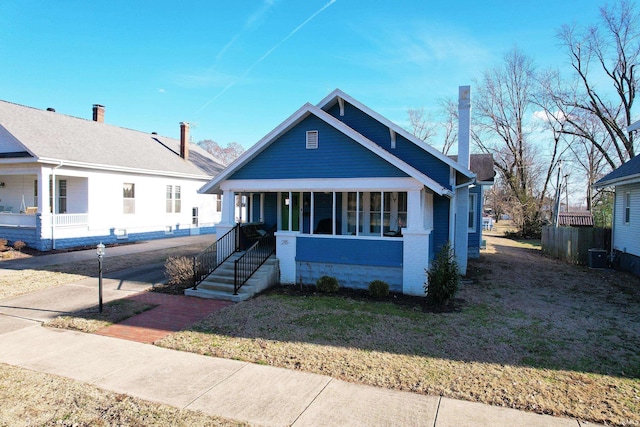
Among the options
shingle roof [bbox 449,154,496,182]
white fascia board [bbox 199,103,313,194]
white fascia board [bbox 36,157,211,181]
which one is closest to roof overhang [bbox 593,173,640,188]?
shingle roof [bbox 449,154,496,182]

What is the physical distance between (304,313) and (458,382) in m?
4.05

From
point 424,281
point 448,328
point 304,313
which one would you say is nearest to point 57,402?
point 304,313

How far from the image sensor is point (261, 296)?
1038 centimetres

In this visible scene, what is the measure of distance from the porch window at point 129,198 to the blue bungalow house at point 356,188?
11.6m

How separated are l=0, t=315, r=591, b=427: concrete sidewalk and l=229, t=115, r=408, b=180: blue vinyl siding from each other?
650cm

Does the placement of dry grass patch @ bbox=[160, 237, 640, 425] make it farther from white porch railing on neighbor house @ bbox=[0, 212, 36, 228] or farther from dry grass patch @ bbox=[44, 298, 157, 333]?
white porch railing on neighbor house @ bbox=[0, 212, 36, 228]

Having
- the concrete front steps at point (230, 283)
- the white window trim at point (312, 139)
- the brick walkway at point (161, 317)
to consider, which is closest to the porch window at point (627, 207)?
the white window trim at point (312, 139)

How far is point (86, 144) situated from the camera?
68.9 ft

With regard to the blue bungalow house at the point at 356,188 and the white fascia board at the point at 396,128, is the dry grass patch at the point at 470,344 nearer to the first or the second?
the blue bungalow house at the point at 356,188

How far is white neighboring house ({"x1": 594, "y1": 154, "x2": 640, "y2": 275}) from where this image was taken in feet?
46.1

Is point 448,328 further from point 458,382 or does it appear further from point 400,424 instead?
point 400,424

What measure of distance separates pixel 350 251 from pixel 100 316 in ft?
21.0

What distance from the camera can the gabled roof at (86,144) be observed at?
18156 millimetres

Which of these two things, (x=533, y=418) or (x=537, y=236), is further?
(x=537, y=236)
